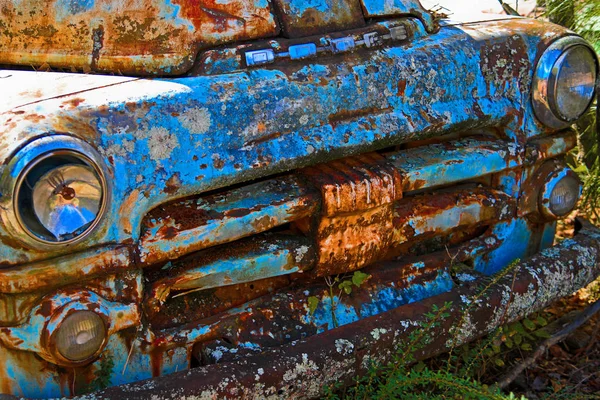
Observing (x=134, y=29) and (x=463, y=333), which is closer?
(x=134, y=29)

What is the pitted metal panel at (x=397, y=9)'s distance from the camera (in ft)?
8.52

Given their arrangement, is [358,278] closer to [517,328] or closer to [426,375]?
[426,375]

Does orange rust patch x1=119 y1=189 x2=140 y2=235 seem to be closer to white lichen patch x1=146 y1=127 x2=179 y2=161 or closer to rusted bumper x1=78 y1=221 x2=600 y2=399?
white lichen patch x1=146 y1=127 x2=179 y2=161

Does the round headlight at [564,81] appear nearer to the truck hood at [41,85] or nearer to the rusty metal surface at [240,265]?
the rusty metal surface at [240,265]

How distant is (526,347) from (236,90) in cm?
149

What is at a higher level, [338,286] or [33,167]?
[33,167]

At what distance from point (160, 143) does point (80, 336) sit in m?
0.53

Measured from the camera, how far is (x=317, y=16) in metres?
2.50

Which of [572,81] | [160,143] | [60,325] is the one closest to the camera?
[60,325]

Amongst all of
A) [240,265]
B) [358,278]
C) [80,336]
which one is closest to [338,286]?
[358,278]

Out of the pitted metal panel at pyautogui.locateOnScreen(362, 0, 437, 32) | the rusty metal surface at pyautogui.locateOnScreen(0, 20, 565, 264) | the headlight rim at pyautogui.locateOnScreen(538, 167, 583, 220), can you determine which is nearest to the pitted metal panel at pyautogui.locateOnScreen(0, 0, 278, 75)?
the rusty metal surface at pyautogui.locateOnScreen(0, 20, 565, 264)

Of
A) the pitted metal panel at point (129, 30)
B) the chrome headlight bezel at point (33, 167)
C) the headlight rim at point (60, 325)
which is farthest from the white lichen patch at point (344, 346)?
the pitted metal panel at point (129, 30)

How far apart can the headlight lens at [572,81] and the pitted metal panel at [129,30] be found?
1044 millimetres

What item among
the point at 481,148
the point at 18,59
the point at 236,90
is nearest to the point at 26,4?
the point at 18,59
